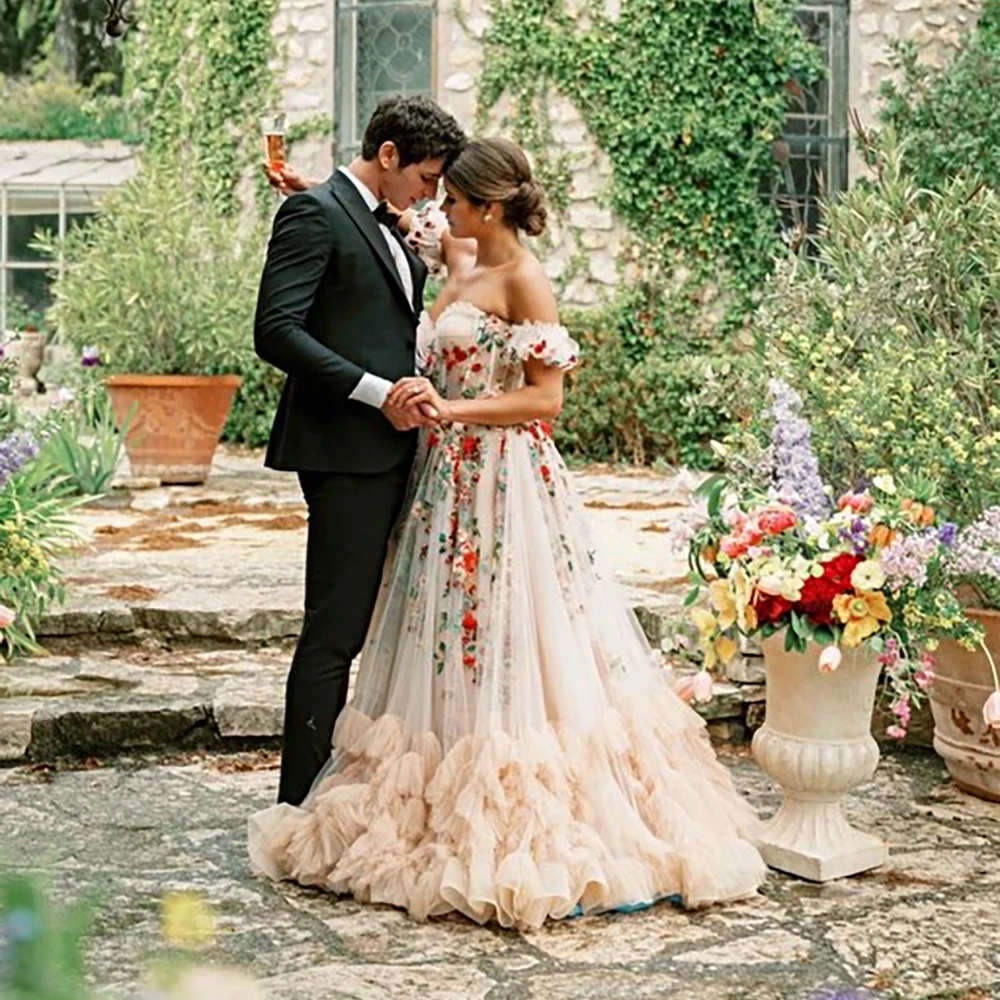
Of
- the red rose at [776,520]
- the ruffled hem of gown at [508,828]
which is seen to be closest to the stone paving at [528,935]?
the ruffled hem of gown at [508,828]

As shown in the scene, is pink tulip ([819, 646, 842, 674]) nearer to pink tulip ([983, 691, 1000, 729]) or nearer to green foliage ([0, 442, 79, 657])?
pink tulip ([983, 691, 1000, 729])

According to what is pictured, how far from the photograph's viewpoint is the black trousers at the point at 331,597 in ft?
12.2

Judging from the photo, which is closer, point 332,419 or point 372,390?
point 372,390

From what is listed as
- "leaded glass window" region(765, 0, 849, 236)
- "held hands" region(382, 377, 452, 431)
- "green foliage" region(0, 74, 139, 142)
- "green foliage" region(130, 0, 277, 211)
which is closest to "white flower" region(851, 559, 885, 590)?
"held hands" region(382, 377, 452, 431)

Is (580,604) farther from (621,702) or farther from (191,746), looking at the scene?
(191,746)

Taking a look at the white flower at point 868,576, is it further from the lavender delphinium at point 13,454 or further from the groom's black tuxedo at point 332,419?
the lavender delphinium at point 13,454

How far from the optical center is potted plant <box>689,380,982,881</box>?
3.70 m

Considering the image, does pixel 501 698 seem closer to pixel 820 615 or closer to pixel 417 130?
pixel 820 615

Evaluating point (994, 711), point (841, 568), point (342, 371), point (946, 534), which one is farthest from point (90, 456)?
point (994, 711)

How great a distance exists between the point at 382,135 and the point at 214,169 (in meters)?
8.01

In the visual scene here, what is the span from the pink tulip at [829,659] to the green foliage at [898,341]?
87cm

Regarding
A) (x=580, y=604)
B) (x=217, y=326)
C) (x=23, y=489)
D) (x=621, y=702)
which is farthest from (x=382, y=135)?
(x=217, y=326)

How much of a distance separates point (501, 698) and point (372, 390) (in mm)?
702

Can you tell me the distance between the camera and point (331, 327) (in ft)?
12.2
